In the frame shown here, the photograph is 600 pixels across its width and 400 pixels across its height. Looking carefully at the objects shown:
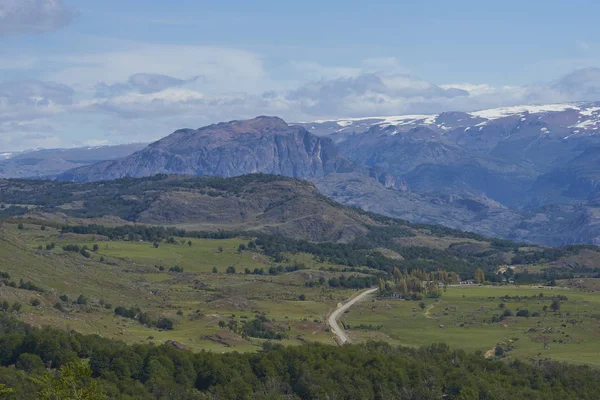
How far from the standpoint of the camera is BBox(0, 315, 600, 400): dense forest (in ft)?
370

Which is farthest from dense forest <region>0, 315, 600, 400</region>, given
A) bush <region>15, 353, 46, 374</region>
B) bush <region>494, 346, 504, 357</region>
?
bush <region>494, 346, 504, 357</region>

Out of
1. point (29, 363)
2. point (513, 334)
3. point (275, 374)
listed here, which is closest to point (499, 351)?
point (513, 334)

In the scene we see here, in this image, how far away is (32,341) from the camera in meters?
120

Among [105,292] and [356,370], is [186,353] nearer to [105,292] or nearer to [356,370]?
[356,370]

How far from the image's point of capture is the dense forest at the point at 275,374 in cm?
11262

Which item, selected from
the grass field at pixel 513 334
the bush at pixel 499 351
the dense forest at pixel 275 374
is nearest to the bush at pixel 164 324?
the grass field at pixel 513 334

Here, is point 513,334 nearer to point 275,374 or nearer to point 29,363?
point 275,374

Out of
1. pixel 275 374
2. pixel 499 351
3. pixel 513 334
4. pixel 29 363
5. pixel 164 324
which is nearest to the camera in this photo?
pixel 29 363

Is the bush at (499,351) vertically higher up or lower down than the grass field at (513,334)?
higher up

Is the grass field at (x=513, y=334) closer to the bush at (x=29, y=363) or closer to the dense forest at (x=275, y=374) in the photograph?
the dense forest at (x=275, y=374)

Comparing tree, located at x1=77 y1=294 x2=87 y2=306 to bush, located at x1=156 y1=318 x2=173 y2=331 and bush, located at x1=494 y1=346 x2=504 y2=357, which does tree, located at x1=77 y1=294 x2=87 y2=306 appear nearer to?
bush, located at x1=156 y1=318 x2=173 y2=331

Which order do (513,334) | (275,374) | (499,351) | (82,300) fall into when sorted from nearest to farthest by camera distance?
1. (275,374)
2. (499,351)
3. (82,300)
4. (513,334)

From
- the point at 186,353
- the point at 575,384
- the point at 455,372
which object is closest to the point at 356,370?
the point at 455,372

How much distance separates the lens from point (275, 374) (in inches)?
4756
